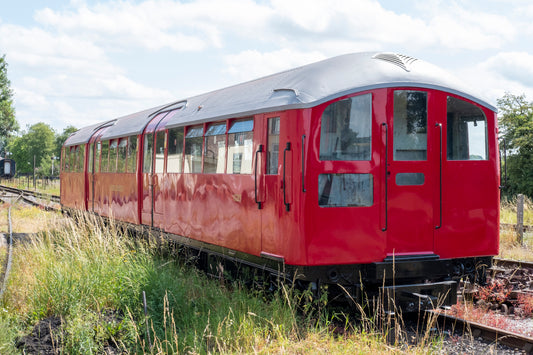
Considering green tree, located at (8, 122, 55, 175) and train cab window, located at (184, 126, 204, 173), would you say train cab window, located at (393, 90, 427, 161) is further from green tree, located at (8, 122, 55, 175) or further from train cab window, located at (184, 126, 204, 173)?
green tree, located at (8, 122, 55, 175)

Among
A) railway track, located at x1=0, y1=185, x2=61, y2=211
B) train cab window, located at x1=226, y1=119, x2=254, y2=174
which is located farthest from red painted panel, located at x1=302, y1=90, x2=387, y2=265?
railway track, located at x1=0, y1=185, x2=61, y2=211

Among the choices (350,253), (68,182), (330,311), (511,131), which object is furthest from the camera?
(511,131)

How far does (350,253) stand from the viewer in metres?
6.88

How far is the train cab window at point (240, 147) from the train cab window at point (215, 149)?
0.22 metres

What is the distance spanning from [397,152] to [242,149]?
203cm

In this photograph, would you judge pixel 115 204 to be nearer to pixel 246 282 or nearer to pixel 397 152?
pixel 246 282

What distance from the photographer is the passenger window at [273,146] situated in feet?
23.4

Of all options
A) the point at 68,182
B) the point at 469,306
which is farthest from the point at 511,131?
the point at 469,306

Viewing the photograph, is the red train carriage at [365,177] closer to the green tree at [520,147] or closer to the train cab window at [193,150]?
the train cab window at [193,150]

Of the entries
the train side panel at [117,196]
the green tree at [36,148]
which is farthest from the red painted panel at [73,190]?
the green tree at [36,148]

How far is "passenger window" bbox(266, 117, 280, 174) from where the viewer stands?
7145 mm

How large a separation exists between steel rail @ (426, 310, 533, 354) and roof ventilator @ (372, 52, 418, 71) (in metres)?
2.96

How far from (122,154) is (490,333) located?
9.38 metres

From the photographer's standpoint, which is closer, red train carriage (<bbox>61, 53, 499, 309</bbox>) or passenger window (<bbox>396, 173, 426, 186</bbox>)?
red train carriage (<bbox>61, 53, 499, 309</bbox>)
